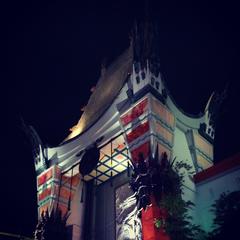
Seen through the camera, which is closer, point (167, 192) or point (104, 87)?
point (167, 192)

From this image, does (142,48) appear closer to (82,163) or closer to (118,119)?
(118,119)

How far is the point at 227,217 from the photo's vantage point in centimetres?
1165

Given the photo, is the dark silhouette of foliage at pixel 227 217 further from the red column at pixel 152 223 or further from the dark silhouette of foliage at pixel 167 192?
the red column at pixel 152 223

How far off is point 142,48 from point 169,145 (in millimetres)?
5212

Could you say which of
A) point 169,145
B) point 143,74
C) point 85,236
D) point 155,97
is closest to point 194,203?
point 169,145

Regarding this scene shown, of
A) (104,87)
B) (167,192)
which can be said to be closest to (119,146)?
(104,87)

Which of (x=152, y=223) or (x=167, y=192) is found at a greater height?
(x=167, y=192)

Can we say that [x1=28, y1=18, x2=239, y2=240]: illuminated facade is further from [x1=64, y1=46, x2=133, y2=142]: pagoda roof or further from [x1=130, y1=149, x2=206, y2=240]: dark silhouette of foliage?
[x1=130, y1=149, x2=206, y2=240]: dark silhouette of foliage

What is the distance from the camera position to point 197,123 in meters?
17.4

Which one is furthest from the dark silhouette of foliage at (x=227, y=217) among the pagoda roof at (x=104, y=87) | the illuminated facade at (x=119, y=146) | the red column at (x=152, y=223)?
the pagoda roof at (x=104, y=87)

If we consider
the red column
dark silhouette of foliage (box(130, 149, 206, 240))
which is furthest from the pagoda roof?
the red column

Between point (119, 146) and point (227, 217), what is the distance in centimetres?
827

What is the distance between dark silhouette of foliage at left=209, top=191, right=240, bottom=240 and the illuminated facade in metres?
1.60

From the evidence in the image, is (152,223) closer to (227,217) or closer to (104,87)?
(227,217)
